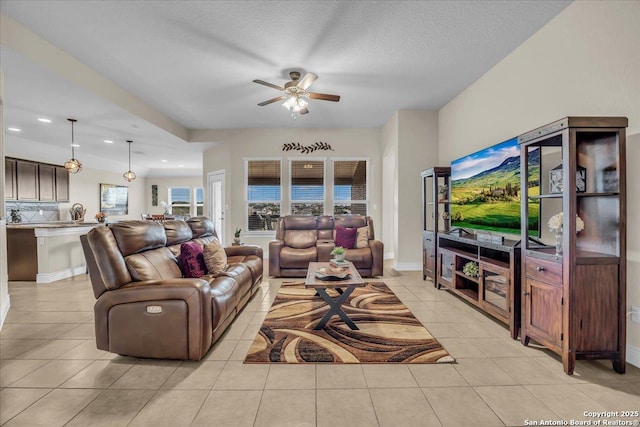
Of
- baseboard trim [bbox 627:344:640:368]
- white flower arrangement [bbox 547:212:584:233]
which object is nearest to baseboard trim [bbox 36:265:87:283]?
white flower arrangement [bbox 547:212:584:233]

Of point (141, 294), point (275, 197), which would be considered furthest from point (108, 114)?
point (141, 294)

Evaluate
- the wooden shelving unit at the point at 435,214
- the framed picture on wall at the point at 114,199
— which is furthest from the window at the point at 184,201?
the wooden shelving unit at the point at 435,214

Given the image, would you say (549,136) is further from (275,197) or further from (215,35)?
(275,197)

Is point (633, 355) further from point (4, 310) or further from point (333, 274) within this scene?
point (4, 310)

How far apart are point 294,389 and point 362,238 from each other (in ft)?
11.1

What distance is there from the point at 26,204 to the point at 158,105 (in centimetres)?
479

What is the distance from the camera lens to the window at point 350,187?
6785mm

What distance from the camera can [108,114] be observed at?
464 cm

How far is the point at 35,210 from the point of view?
23.1 feet

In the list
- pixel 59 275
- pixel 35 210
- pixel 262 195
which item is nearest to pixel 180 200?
pixel 35 210

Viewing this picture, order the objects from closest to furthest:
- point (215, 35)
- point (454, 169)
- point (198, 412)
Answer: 1. point (198, 412)
2. point (215, 35)
3. point (454, 169)

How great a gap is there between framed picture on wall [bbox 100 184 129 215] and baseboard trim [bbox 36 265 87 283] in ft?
15.4

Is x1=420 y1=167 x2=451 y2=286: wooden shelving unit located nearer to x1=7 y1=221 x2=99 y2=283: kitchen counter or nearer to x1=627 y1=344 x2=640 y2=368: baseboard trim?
x1=627 y1=344 x2=640 y2=368: baseboard trim

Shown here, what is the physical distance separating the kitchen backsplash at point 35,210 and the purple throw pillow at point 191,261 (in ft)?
20.9
